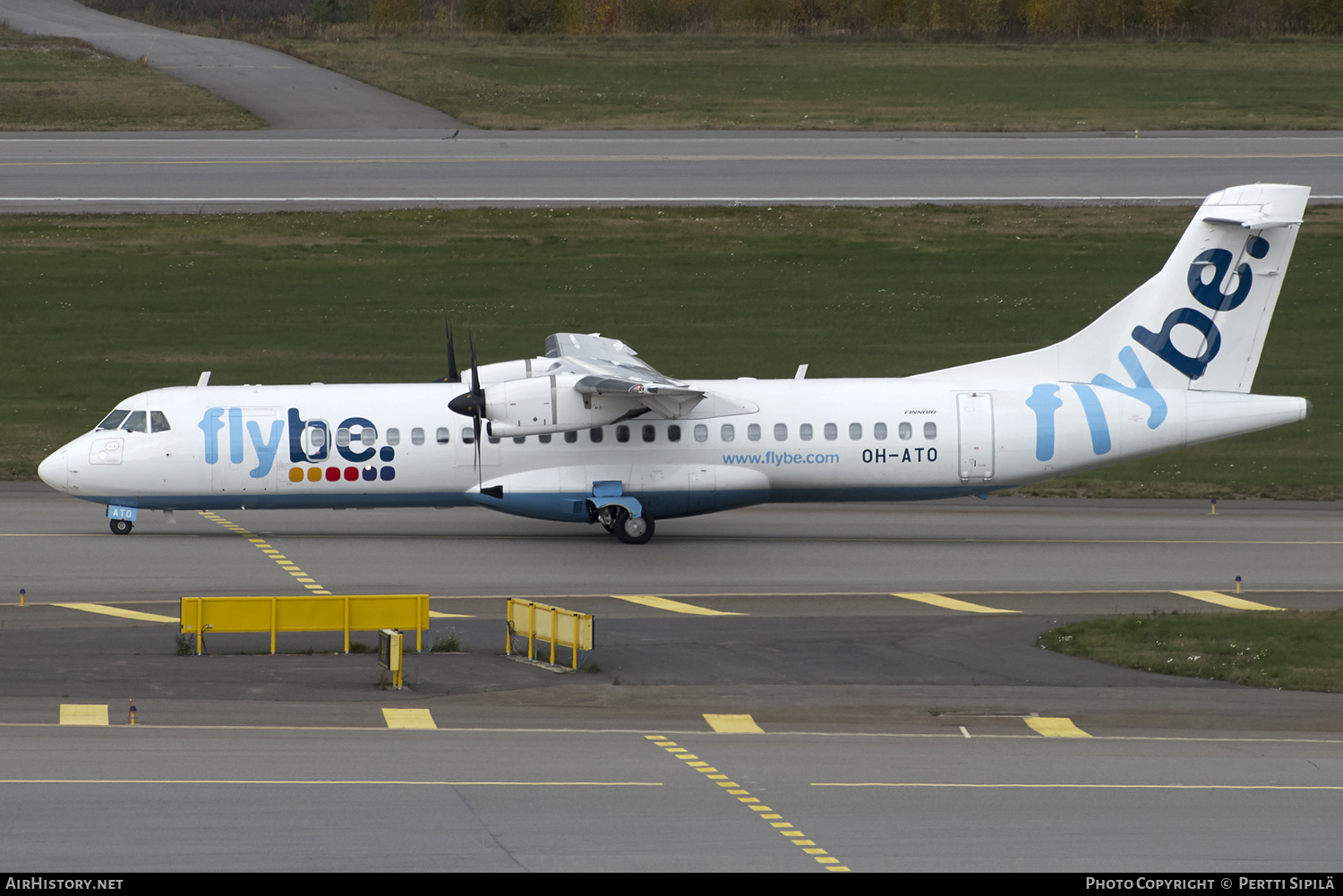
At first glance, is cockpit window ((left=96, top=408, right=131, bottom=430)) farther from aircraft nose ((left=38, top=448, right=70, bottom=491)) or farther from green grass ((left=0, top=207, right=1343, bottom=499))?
green grass ((left=0, top=207, right=1343, bottom=499))

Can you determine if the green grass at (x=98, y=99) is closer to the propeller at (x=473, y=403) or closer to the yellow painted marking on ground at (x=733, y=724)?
the propeller at (x=473, y=403)

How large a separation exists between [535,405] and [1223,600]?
12.1 meters

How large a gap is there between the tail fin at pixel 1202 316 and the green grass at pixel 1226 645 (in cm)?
702

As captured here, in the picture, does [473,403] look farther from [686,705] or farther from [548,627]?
[686,705]

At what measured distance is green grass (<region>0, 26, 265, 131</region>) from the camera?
6512 centimetres

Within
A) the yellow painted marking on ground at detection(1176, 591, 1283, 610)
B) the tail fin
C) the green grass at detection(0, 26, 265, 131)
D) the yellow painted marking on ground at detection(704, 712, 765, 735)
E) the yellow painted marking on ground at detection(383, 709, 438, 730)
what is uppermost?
the green grass at detection(0, 26, 265, 131)

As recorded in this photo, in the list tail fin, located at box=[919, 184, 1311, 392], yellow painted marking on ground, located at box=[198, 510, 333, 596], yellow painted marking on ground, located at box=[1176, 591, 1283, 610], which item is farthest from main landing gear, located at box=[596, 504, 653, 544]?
yellow painted marking on ground, located at box=[1176, 591, 1283, 610]

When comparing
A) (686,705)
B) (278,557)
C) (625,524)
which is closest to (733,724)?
(686,705)

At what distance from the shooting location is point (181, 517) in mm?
32938

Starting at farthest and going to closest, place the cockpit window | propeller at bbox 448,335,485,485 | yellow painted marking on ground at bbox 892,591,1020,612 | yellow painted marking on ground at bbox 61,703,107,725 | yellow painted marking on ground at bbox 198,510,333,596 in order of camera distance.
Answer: the cockpit window
propeller at bbox 448,335,485,485
yellow painted marking on ground at bbox 198,510,333,596
yellow painted marking on ground at bbox 892,591,1020,612
yellow painted marking on ground at bbox 61,703,107,725

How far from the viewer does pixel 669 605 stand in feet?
83.7

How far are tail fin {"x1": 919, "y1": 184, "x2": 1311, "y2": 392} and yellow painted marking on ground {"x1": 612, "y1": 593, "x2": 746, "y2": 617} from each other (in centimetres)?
998

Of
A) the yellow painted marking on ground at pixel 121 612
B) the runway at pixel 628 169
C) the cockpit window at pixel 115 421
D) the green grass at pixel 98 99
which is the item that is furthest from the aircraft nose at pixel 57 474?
the green grass at pixel 98 99

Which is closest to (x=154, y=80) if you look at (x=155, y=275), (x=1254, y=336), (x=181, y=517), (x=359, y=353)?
(x=155, y=275)
